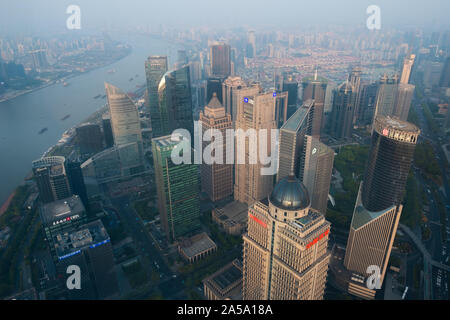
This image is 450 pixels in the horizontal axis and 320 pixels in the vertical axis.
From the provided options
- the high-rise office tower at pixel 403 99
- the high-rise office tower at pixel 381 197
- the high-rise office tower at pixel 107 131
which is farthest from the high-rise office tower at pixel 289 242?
the high-rise office tower at pixel 403 99

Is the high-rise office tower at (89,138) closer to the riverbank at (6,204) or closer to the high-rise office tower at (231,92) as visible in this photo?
the riverbank at (6,204)

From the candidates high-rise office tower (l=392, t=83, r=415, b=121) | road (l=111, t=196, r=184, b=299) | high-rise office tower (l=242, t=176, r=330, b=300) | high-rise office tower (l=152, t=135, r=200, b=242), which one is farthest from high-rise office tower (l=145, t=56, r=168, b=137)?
high-rise office tower (l=392, t=83, r=415, b=121)

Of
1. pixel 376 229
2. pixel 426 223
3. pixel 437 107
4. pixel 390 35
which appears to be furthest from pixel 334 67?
pixel 376 229

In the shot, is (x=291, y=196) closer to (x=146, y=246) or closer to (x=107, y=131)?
(x=146, y=246)

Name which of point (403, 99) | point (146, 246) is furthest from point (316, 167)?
point (403, 99)

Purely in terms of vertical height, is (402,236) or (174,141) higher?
(174,141)
